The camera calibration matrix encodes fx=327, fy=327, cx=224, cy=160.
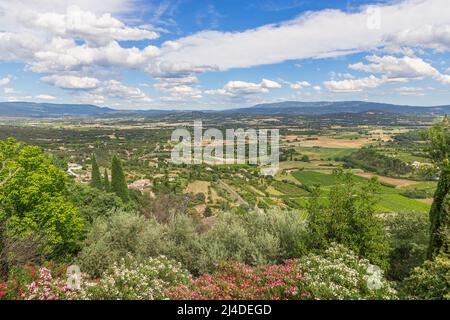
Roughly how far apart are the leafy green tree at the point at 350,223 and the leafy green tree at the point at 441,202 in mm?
1577

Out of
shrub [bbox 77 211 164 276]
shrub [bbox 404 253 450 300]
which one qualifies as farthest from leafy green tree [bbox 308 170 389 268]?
shrub [bbox 77 211 164 276]

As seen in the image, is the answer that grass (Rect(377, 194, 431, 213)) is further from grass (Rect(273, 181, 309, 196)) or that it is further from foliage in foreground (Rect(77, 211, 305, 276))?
foliage in foreground (Rect(77, 211, 305, 276))

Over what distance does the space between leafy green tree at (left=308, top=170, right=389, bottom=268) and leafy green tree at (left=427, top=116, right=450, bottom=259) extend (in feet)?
5.17

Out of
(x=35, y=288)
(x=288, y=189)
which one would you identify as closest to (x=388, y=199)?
(x=288, y=189)

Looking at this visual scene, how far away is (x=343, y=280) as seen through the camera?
313 inches

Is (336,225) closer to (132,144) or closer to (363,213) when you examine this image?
(363,213)

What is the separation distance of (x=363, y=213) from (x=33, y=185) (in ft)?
44.7

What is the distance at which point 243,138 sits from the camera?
467ft

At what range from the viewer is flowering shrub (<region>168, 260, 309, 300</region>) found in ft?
26.9

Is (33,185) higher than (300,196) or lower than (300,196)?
higher

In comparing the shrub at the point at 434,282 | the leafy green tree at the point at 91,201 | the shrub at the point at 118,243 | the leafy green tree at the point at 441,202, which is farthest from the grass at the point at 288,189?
the shrub at the point at 434,282

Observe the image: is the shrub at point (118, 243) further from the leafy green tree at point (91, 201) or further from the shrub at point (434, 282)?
the shrub at point (434, 282)
